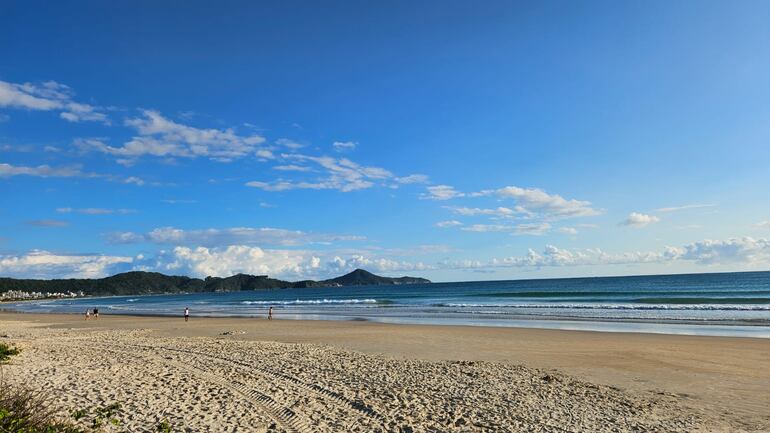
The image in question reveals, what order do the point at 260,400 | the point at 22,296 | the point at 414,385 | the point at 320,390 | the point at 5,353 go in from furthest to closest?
the point at 22,296 → the point at 5,353 → the point at 414,385 → the point at 320,390 → the point at 260,400

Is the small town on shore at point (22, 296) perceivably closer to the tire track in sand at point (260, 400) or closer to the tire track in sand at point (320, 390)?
the tire track in sand at point (260, 400)

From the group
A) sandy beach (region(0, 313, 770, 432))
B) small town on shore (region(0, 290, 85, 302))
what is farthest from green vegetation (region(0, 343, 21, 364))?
small town on shore (region(0, 290, 85, 302))

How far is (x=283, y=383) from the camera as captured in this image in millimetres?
10609

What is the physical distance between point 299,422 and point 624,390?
7.08 m

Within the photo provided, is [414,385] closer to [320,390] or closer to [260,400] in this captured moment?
[320,390]

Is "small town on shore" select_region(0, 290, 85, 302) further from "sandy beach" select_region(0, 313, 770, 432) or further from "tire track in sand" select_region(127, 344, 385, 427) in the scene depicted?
"tire track in sand" select_region(127, 344, 385, 427)

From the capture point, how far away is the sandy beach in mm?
8086

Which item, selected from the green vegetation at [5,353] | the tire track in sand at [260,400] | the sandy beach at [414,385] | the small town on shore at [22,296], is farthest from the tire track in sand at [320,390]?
the small town on shore at [22,296]

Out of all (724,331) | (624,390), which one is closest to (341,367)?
(624,390)

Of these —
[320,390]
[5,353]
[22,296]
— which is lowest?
[22,296]

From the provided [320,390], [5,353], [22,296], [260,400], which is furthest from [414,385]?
[22,296]

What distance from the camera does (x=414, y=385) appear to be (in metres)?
10.6

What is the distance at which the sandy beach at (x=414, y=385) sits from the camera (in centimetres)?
809

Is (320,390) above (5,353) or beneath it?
beneath
